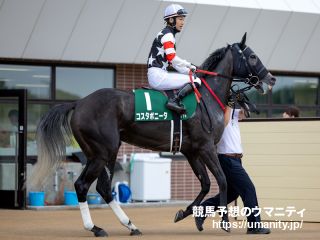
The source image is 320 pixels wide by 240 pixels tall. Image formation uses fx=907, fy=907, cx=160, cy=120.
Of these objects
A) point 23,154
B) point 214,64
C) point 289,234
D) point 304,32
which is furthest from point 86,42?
point 289,234

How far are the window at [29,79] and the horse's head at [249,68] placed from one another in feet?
27.2

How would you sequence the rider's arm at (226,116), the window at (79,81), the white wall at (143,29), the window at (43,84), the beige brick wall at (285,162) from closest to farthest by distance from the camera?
1. the rider's arm at (226,116)
2. the beige brick wall at (285,162)
3. the white wall at (143,29)
4. the window at (43,84)
5. the window at (79,81)

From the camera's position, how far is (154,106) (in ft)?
40.6

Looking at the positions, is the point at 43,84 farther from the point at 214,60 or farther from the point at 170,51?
the point at 170,51

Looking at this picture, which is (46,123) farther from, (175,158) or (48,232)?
(175,158)

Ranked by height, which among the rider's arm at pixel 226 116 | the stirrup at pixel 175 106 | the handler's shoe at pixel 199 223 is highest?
the stirrup at pixel 175 106

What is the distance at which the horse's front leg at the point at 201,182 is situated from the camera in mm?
12664

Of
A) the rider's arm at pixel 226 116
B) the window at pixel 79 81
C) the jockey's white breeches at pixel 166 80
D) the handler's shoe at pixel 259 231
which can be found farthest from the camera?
the window at pixel 79 81

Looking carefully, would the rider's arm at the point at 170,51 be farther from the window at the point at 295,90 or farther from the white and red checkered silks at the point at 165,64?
the window at the point at 295,90

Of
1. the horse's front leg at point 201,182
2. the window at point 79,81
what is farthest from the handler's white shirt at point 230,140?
the window at point 79,81

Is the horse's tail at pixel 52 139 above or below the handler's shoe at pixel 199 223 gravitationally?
above

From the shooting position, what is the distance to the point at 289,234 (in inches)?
488

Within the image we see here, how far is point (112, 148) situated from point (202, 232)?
184 centimetres

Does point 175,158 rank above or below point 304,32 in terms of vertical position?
below
